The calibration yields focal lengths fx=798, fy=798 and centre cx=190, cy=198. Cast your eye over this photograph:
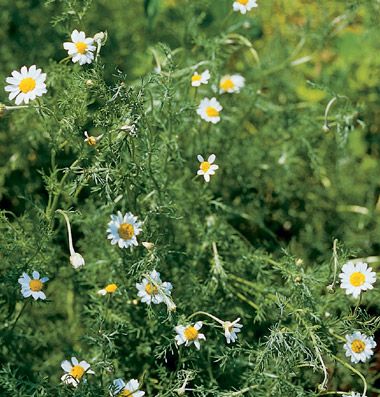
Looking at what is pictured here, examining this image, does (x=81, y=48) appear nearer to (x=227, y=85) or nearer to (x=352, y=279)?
(x=227, y=85)

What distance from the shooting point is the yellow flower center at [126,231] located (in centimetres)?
226

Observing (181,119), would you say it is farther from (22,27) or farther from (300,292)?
(22,27)

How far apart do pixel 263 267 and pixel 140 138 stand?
0.65 metres

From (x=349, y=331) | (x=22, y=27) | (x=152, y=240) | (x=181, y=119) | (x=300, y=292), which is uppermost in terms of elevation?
(x=22, y=27)

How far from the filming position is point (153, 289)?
7.08ft

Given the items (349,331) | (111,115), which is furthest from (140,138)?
(349,331)

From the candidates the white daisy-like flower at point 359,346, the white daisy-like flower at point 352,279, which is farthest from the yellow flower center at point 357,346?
the white daisy-like flower at point 352,279

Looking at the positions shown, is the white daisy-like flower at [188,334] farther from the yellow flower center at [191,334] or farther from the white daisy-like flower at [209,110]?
the white daisy-like flower at [209,110]

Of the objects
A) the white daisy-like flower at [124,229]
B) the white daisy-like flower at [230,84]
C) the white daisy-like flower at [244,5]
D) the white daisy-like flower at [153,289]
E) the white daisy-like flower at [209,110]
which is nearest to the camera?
the white daisy-like flower at [153,289]

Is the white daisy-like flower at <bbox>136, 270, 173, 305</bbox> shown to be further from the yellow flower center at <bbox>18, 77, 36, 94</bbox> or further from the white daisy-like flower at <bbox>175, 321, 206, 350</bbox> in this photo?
the yellow flower center at <bbox>18, 77, 36, 94</bbox>

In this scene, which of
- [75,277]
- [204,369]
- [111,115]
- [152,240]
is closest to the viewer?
[111,115]

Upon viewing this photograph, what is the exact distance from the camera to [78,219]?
2.61m

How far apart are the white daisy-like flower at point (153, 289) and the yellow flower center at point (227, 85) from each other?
0.99 meters

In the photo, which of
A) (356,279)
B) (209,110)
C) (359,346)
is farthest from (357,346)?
(209,110)
